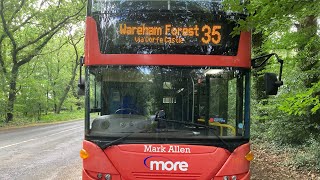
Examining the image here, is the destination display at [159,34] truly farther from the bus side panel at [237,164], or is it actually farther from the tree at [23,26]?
the tree at [23,26]

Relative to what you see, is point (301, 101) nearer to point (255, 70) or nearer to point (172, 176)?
point (172, 176)

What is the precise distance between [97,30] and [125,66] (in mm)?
675

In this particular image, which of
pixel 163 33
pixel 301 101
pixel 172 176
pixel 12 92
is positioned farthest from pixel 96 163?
pixel 12 92

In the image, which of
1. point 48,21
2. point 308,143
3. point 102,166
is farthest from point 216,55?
point 48,21

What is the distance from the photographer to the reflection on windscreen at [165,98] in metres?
5.14

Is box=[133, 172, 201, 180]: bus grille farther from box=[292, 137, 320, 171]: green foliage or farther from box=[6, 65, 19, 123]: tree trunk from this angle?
box=[6, 65, 19, 123]: tree trunk

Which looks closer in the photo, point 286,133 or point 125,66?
point 125,66

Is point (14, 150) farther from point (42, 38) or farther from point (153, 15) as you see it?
point (42, 38)

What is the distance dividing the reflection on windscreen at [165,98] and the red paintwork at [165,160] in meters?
0.28

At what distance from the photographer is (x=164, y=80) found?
521cm

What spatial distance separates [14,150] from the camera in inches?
538

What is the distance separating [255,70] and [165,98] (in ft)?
30.5

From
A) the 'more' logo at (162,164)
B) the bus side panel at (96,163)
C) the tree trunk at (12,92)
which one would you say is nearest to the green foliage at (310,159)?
the 'more' logo at (162,164)

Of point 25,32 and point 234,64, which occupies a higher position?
point 25,32
